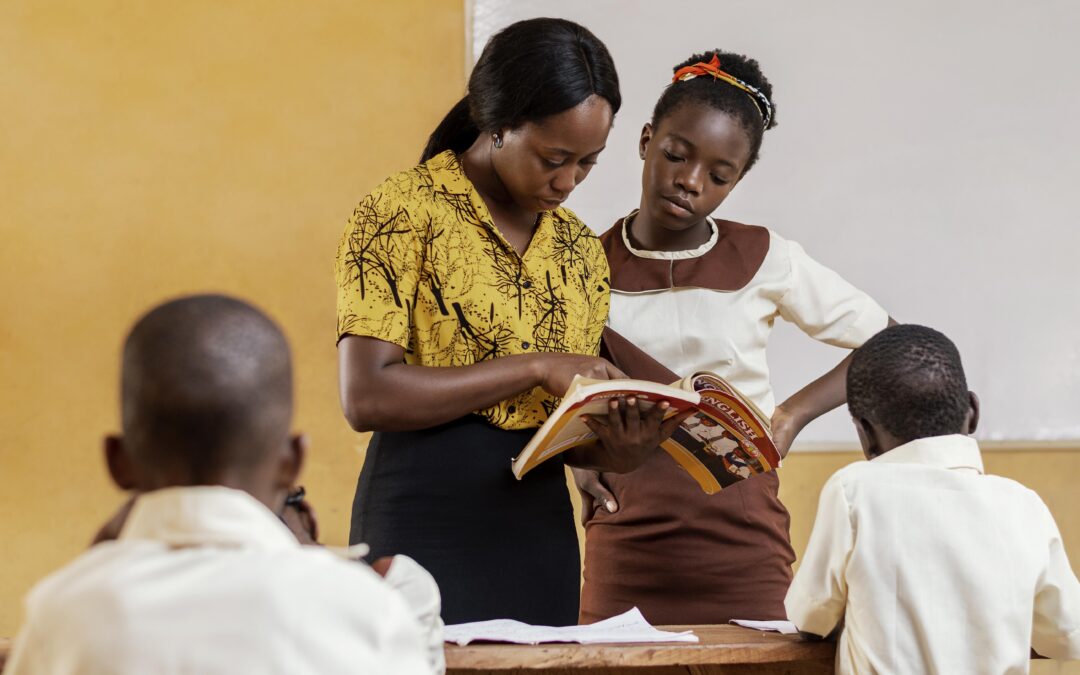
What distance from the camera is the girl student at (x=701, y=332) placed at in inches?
83.2

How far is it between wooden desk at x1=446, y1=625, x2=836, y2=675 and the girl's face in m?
0.82

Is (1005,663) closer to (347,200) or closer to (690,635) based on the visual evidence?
(690,635)

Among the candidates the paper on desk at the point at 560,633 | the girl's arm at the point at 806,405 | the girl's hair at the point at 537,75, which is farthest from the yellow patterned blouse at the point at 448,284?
the girl's arm at the point at 806,405

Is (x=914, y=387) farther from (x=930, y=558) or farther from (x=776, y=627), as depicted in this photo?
(x=776, y=627)

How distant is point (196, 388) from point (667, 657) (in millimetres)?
823

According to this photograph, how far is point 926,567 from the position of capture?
156cm

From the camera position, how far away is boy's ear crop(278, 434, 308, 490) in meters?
0.99

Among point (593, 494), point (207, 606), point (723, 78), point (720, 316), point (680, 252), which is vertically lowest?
point (593, 494)

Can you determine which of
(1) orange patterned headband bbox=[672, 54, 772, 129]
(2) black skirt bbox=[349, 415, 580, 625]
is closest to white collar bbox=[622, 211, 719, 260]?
(1) orange patterned headband bbox=[672, 54, 772, 129]

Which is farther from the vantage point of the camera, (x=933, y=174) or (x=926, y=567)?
(x=933, y=174)

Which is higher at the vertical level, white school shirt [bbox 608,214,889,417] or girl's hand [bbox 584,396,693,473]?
white school shirt [bbox 608,214,889,417]

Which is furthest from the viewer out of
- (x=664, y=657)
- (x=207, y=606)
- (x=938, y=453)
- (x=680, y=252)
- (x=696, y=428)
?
(x=680, y=252)

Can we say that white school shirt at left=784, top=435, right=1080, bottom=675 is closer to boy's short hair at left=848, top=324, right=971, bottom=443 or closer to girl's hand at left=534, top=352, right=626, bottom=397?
boy's short hair at left=848, top=324, right=971, bottom=443

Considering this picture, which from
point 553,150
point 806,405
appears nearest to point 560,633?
point 553,150
